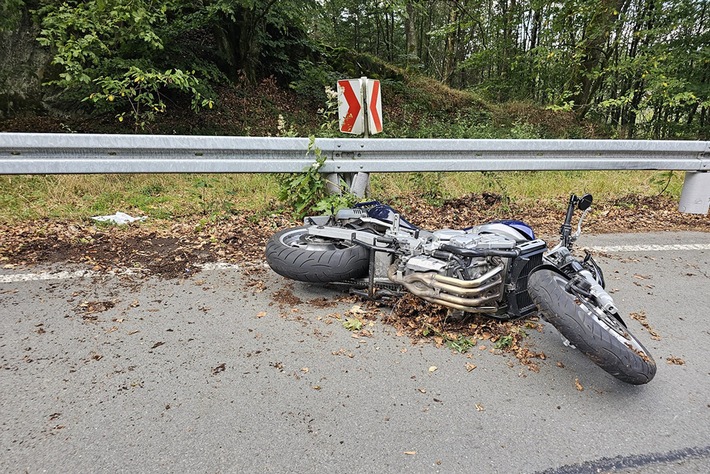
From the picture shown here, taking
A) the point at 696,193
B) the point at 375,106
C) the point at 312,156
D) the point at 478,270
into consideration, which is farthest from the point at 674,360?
the point at 696,193

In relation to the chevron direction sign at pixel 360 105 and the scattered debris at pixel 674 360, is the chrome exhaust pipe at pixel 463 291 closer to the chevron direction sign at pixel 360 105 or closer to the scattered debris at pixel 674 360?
the scattered debris at pixel 674 360

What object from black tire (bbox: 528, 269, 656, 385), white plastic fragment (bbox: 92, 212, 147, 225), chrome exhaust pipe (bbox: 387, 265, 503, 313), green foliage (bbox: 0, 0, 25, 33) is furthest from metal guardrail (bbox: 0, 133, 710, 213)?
green foliage (bbox: 0, 0, 25, 33)

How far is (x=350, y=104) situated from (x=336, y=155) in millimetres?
824

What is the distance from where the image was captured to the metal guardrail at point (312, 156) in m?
3.81

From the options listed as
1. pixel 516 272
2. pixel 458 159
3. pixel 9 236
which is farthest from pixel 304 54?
pixel 516 272

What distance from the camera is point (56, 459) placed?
1.73m

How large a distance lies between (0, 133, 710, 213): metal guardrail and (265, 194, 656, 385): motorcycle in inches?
41.0

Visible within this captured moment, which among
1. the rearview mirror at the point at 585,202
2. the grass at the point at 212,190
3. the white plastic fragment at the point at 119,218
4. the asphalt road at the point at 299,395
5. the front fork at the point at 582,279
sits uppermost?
the rearview mirror at the point at 585,202

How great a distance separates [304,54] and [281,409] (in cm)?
1167

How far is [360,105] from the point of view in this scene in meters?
4.98

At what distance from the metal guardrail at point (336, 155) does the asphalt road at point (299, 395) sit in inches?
50.0

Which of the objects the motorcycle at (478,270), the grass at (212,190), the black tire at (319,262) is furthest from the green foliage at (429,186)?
the black tire at (319,262)

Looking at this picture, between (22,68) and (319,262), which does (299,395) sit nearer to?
(319,262)

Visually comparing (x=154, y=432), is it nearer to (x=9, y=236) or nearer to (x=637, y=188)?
(x=9, y=236)
